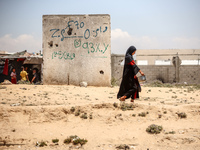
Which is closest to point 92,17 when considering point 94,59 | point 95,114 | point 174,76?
point 94,59

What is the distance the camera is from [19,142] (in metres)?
4.29

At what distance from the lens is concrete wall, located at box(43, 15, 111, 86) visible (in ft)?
31.9

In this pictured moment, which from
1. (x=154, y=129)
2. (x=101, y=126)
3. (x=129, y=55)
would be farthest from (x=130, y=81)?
(x=154, y=129)

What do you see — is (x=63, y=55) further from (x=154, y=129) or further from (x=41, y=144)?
(x=154, y=129)

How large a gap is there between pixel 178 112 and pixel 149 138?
4.25ft

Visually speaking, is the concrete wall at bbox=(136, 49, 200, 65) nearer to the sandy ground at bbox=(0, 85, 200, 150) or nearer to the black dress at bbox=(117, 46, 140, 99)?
the black dress at bbox=(117, 46, 140, 99)

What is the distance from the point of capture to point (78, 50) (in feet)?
32.2

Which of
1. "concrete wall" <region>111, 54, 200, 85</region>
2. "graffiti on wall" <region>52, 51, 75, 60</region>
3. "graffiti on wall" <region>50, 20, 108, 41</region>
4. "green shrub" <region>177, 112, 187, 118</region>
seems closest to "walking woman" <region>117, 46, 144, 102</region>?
"green shrub" <region>177, 112, 187, 118</region>

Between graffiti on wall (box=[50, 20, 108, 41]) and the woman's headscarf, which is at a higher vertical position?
graffiti on wall (box=[50, 20, 108, 41])

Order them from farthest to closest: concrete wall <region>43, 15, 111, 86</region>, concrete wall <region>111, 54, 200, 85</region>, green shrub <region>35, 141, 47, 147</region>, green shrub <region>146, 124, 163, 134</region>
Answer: concrete wall <region>111, 54, 200, 85</region>
concrete wall <region>43, 15, 111, 86</region>
green shrub <region>146, 124, 163, 134</region>
green shrub <region>35, 141, 47, 147</region>

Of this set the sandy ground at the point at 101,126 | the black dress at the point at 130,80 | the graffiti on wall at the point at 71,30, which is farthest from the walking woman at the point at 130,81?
the graffiti on wall at the point at 71,30

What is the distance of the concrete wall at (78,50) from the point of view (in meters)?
9.73

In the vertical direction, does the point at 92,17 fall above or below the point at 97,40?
above

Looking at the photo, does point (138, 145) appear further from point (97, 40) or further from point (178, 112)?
point (97, 40)
